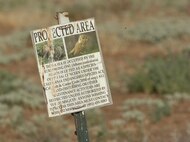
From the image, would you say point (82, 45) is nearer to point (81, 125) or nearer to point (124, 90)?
point (81, 125)

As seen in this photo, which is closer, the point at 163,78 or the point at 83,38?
the point at 83,38

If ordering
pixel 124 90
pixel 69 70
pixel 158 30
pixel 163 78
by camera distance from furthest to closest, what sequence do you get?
pixel 158 30 < pixel 124 90 < pixel 163 78 < pixel 69 70

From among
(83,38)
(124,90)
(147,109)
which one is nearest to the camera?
(83,38)

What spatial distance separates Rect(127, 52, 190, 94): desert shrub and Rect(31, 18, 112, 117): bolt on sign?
5781mm

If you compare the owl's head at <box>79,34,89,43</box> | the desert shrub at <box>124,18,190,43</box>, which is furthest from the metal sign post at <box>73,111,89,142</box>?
the desert shrub at <box>124,18,190,43</box>

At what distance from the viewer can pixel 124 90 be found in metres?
11.5

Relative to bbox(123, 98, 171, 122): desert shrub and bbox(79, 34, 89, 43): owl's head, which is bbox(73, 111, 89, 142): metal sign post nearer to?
bbox(79, 34, 89, 43): owl's head

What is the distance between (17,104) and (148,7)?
1603cm

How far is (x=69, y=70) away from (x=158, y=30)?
13.4m

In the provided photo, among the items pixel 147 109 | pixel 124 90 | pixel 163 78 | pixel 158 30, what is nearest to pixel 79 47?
pixel 147 109

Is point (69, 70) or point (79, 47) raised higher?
point (79, 47)

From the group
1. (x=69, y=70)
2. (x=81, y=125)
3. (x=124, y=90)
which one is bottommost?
(x=81, y=125)

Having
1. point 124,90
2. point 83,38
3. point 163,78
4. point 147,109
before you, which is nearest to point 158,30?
point 124,90

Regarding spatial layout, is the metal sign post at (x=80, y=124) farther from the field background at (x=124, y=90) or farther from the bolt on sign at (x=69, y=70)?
the field background at (x=124, y=90)
